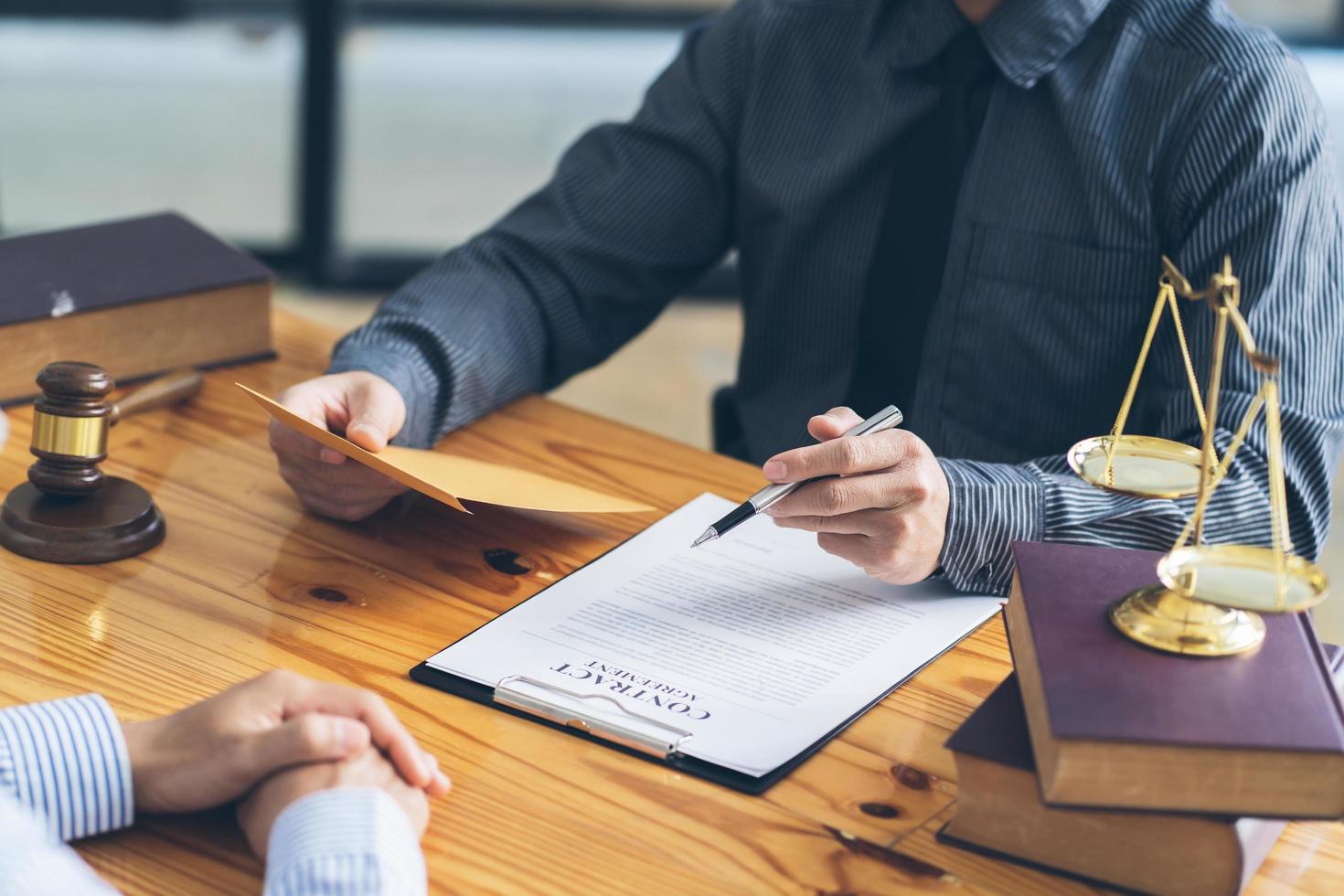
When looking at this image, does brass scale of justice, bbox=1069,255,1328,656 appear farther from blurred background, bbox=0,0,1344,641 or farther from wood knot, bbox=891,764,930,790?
blurred background, bbox=0,0,1344,641

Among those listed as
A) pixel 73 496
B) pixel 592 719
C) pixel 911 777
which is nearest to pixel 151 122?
pixel 73 496

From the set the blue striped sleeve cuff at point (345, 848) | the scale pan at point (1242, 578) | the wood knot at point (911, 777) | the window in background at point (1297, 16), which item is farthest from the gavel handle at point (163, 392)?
the window in background at point (1297, 16)

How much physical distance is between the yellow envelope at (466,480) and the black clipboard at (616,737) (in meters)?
0.13

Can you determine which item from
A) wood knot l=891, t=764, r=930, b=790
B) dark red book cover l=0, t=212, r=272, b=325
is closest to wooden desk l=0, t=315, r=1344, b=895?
wood knot l=891, t=764, r=930, b=790

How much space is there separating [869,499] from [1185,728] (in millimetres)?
360

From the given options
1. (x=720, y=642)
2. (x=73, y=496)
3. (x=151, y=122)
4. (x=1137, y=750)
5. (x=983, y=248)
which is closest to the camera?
(x=1137, y=750)

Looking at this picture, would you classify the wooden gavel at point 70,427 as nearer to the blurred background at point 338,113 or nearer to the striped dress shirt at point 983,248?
the striped dress shirt at point 983,248

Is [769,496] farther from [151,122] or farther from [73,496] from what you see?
[151,122]

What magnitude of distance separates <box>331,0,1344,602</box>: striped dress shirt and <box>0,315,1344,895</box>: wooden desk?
15 centimetres

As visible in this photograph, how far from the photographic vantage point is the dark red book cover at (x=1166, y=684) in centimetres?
74

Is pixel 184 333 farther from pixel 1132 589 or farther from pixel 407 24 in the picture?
pixel 407 24

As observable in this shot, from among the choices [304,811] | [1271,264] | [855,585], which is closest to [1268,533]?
[1271,264]

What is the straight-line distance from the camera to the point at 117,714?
2.95 feet

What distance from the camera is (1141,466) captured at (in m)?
0.87
